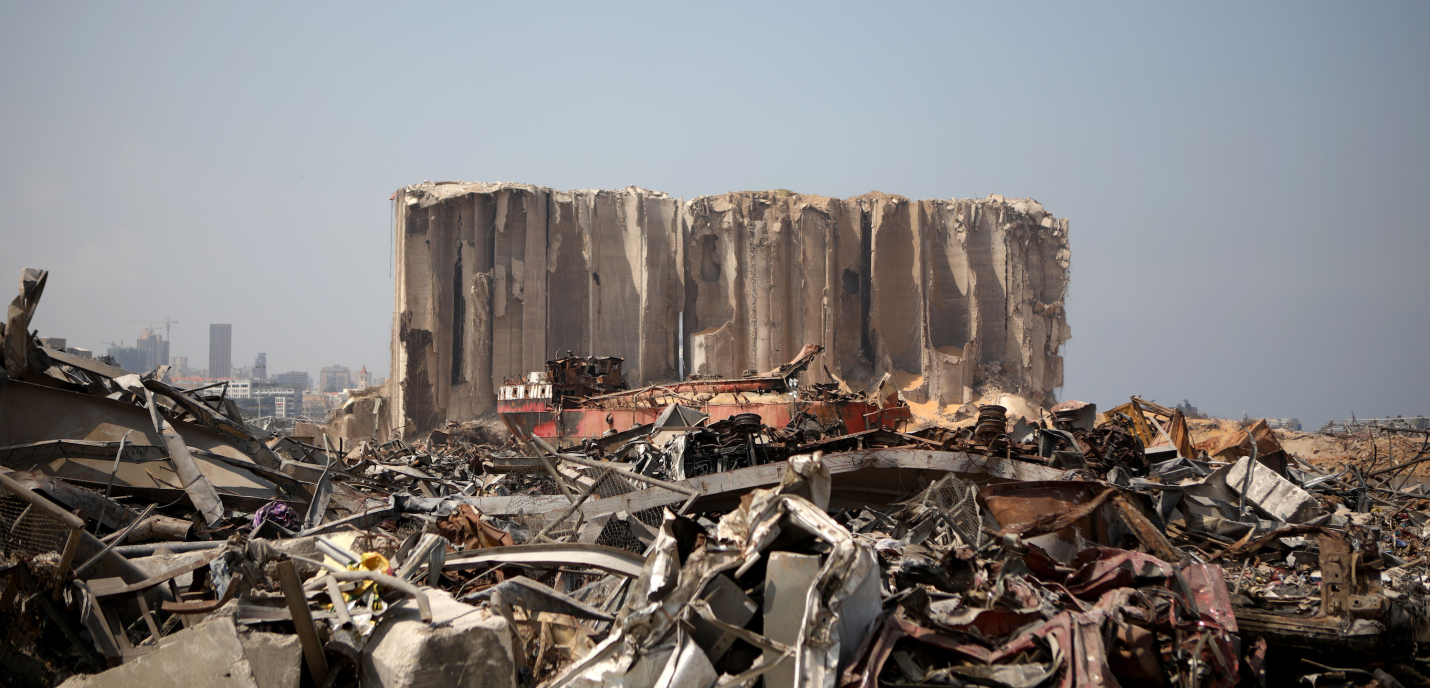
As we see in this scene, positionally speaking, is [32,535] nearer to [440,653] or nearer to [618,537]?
[440,653]

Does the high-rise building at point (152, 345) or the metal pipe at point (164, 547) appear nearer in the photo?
the metal pipe at point (164, 547)

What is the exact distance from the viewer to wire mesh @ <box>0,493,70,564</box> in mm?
4258

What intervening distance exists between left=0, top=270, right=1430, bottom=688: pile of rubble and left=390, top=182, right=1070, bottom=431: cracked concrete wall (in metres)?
32.1

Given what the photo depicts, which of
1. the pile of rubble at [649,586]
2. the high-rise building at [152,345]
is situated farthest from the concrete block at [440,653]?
the high-rise building at [152,345]

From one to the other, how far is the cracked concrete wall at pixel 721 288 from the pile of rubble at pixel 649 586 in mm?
32090

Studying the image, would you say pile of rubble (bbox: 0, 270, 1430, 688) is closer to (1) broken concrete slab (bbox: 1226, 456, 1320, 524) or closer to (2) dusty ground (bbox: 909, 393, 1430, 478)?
(1) broken concrete slab (bbox: 1226, 456, 1320, 524)

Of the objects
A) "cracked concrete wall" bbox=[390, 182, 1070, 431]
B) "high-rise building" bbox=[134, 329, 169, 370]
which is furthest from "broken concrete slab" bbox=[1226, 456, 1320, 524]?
"high-rise building" bbox=[134, 329, 169, 370]

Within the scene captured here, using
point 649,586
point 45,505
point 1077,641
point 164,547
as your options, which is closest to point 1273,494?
point 1077,641

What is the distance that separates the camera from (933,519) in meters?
6.67

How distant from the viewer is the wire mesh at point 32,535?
4258 millimetres

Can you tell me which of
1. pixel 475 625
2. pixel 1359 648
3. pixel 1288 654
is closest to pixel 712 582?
pixel 475 625

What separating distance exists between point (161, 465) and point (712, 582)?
584 cm

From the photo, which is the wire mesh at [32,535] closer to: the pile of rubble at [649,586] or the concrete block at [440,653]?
the pile of rubble at [649,586]

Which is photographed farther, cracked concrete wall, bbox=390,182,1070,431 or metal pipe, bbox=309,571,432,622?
cracked concrete wall, bbox=390,182,1070,431
